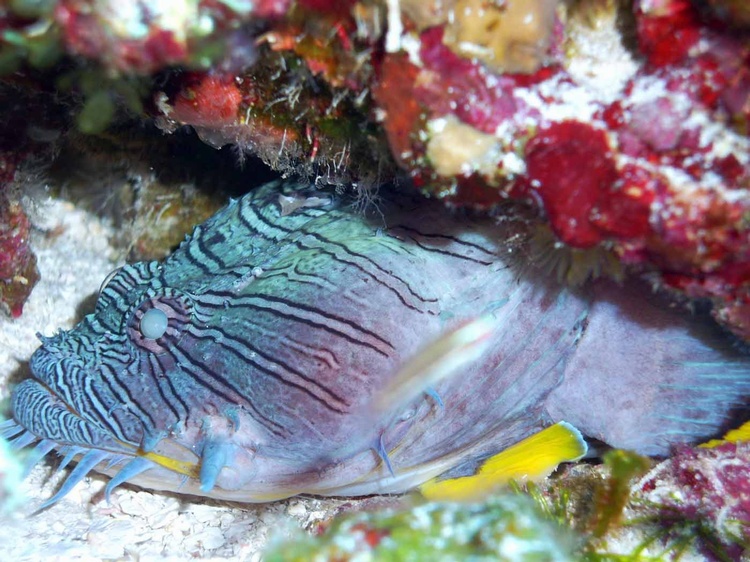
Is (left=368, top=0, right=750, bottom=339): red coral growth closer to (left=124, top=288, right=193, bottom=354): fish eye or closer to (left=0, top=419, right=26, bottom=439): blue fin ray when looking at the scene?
(left=124, top=288, right=193, bottom=354): fish eye

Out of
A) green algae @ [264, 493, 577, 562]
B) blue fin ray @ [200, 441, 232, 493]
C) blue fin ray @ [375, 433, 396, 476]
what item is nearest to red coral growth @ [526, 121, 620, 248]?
green algae @ [264, 493, 577, 562]

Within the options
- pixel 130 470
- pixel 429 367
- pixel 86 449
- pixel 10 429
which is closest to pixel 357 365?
pixel 429 367

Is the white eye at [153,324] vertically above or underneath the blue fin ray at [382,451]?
above

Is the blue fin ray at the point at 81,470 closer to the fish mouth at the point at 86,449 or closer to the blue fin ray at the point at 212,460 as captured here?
the fish mouth at the point at 86,449

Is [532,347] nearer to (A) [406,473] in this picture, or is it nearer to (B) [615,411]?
(B) [615,411]

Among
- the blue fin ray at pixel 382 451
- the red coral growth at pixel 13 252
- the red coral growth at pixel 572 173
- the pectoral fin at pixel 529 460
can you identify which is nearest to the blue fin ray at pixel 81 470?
the blue fin ray at pixel 382 451

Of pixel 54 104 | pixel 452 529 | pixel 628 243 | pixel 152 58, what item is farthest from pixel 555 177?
pixel 54 104

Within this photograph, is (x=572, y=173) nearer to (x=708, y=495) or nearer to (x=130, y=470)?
(x=708, y=495)
